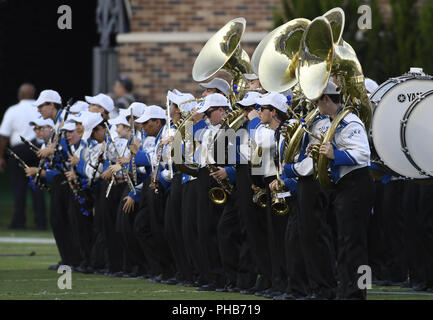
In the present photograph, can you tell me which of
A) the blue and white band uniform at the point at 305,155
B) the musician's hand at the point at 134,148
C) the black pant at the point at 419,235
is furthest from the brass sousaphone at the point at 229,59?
the black pant at the point at 419,235

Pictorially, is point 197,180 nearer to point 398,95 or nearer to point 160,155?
point 160,155

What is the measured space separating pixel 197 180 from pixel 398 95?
225 cm

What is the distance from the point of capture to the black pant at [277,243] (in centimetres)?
1215

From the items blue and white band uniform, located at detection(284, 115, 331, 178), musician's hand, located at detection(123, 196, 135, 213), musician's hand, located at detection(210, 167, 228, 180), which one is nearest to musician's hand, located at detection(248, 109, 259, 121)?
musician's hand, located at detection(210, 167, 228, 180)

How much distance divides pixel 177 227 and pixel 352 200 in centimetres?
307

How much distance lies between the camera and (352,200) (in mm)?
10977

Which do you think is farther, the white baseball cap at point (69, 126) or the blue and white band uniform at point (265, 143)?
the white baseball cap at point (69, 126)

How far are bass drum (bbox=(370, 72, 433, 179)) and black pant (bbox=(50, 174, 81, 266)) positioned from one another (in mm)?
4859

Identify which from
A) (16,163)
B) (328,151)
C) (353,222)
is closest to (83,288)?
(353,222)

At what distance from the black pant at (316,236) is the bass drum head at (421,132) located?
3.20ft

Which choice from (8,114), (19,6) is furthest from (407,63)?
(19,6)

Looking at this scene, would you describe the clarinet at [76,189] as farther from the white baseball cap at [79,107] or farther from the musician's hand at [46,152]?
the white baseball cap at [79,107]

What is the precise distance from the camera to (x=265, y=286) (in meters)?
12.5
